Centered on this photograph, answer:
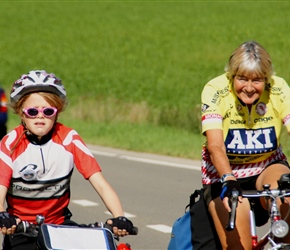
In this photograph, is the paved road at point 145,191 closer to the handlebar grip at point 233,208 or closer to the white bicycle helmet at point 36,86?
the handlebar grip at point 233,208

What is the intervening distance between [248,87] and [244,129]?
1.02 ft

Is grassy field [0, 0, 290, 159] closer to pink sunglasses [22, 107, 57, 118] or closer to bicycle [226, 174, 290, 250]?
bicycle [226, 174, 290, 250]

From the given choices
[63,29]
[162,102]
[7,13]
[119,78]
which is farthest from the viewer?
[7,13]

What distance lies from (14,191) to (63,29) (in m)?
47.7

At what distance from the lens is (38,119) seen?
5.13 m

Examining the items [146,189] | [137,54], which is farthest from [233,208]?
[137,54]

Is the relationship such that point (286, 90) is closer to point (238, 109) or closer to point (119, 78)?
point (238, 109)

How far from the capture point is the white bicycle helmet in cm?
515

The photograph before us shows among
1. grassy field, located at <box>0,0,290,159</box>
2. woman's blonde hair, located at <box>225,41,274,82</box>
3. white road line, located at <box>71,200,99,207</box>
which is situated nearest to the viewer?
woman's blonde hair, located at <box>225,41,274,82</box>

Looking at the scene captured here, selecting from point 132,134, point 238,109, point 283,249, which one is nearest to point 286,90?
point 238,109

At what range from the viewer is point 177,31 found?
162 feet

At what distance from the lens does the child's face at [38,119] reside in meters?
5.13

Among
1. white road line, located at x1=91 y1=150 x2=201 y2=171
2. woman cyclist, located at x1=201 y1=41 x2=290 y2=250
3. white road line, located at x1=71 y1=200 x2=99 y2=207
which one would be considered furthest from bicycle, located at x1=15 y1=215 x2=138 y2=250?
white road line, located at x1=91 y1=150 x2=201 y2=171

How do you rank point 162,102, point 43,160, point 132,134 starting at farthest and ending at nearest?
point 162,102, point 132,134, point 43,160
